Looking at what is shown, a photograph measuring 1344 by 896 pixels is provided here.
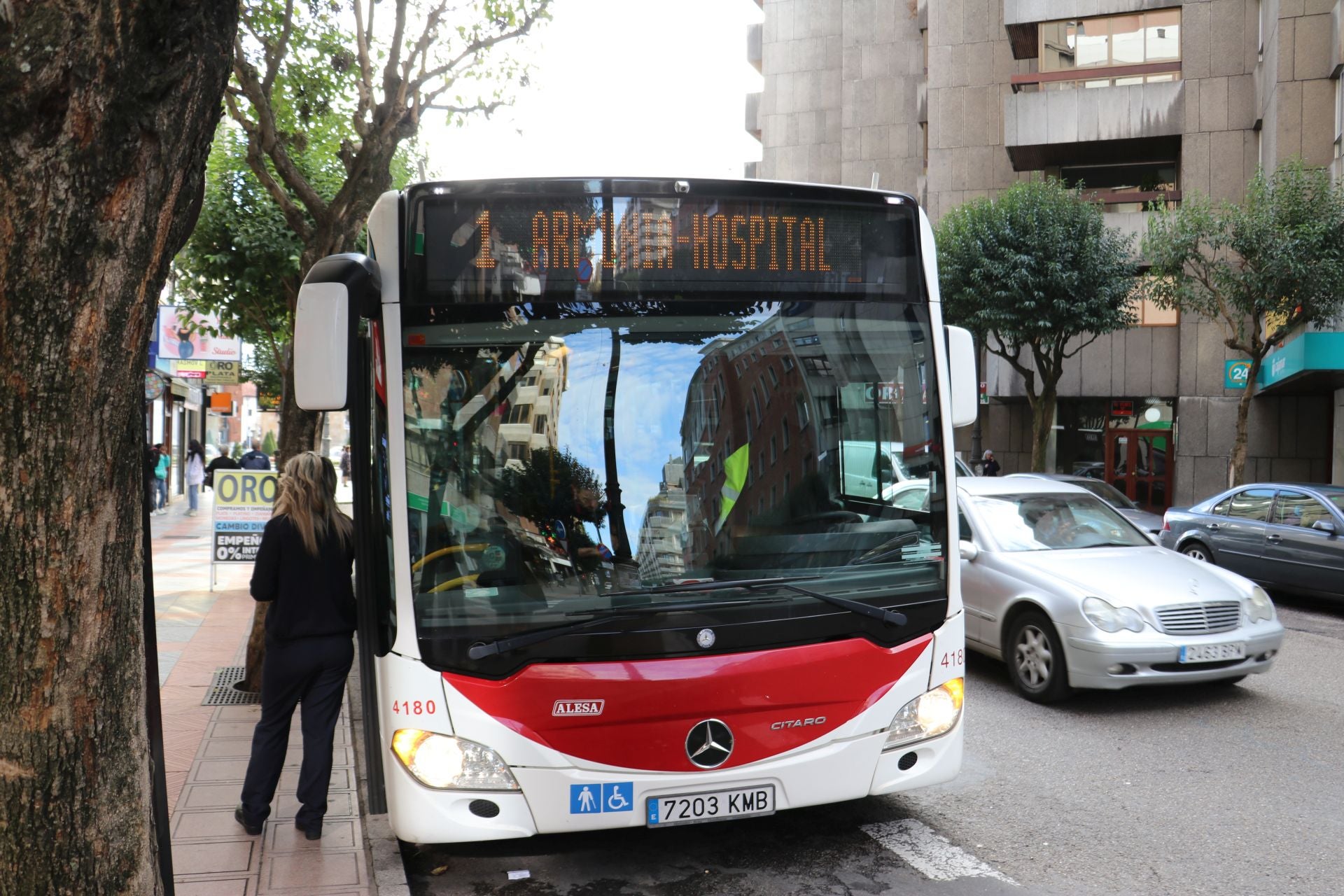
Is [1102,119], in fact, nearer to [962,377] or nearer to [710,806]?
[962,377]

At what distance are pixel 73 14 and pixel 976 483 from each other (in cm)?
766

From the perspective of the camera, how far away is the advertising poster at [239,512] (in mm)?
12492

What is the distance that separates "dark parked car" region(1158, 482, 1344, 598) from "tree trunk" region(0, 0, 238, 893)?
11.9 metres

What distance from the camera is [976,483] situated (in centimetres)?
918

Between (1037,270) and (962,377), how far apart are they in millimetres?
23207

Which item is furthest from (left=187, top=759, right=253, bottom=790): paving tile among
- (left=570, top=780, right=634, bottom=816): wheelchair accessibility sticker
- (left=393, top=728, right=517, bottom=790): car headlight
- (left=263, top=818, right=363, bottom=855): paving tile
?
(left=570, top=780, right=634, bottom=816): wheelchair accessibility sticker

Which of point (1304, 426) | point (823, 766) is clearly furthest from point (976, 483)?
point (1304, 426)

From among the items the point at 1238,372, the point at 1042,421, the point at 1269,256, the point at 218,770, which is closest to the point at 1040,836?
the point at 218,770

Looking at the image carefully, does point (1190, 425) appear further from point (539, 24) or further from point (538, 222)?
point (538, 222)

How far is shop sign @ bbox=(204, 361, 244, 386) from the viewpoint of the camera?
26438 mm

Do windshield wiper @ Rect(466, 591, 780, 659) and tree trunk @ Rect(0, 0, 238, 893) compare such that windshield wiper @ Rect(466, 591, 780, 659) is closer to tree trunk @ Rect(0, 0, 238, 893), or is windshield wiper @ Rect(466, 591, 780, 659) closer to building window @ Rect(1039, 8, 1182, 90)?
tree trunk @ Rect(0, 0, 238, 893)

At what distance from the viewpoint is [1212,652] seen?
7.19m

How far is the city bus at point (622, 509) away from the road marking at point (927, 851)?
367 millimetres

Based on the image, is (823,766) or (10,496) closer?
(10,496)
